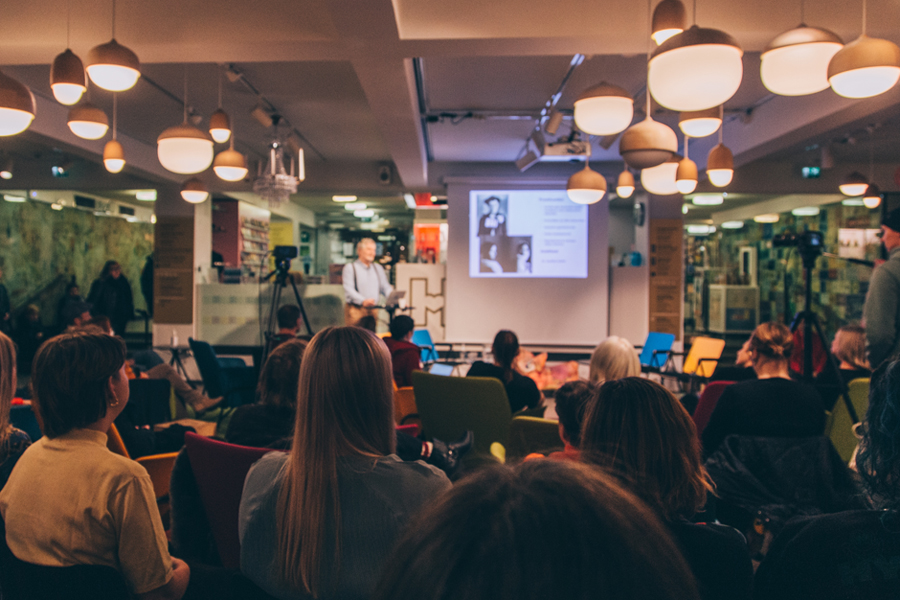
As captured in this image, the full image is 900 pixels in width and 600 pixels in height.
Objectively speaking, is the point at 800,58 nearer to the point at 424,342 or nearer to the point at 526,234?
the point at 424,342

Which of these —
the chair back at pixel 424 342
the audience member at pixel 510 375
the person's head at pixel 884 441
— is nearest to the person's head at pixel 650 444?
the person's head at pixel 884 441

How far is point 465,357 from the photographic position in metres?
7.73

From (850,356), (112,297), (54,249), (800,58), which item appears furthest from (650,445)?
(54,249)

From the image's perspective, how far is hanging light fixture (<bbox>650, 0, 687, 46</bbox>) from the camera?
2.05 metres

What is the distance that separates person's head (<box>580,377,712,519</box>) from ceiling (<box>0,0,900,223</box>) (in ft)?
8.10

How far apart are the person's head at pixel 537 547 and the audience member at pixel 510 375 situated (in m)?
2.91

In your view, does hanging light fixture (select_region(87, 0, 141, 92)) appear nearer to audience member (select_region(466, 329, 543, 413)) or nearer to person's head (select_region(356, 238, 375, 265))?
audience member (select_region(466, 329, 543, 413))

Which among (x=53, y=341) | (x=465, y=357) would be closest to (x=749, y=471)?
(x=53, y=341)

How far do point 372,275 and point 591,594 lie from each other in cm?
654

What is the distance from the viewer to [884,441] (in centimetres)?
100

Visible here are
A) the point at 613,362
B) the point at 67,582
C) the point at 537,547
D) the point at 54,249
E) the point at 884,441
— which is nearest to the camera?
the point at 537,547

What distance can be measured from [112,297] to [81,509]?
8257mm

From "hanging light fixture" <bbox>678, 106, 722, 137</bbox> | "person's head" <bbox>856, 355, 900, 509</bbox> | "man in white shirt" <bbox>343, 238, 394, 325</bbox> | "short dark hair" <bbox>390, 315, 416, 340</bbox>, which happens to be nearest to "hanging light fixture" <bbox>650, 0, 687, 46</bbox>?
"hanging light fixture" <bbox>678, 106, 722, 137</bbox>

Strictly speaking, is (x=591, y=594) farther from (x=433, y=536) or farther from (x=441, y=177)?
(x=441, y=177)
